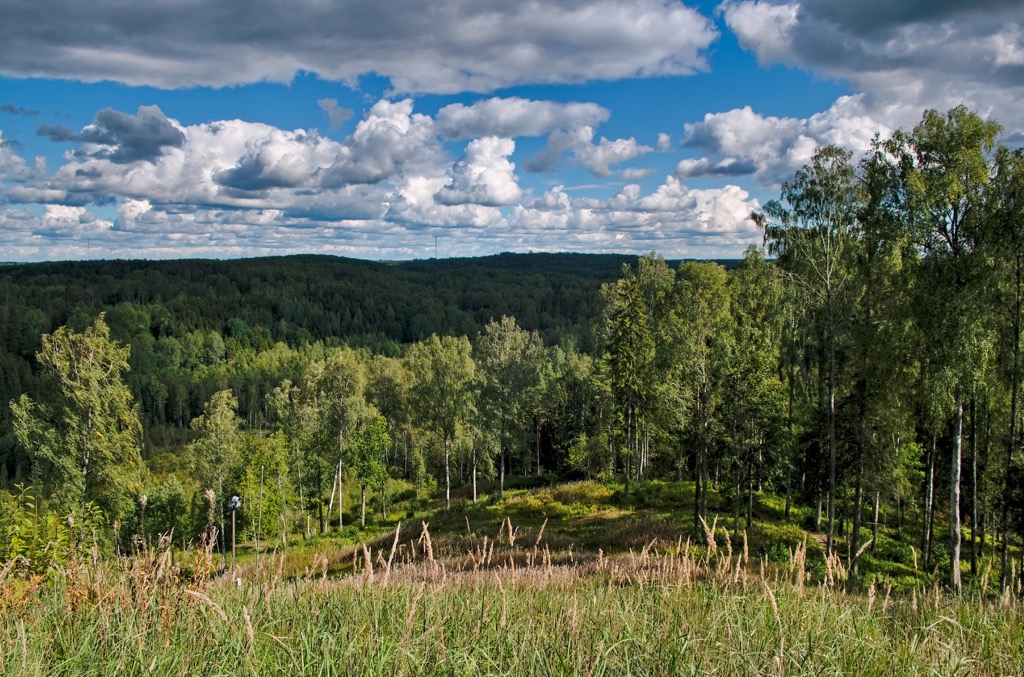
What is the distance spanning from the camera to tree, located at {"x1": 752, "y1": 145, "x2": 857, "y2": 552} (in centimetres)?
1748

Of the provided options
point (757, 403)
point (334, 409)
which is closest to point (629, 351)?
point (757, 403)

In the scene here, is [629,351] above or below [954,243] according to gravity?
below

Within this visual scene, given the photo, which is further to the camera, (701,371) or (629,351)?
(629,351)

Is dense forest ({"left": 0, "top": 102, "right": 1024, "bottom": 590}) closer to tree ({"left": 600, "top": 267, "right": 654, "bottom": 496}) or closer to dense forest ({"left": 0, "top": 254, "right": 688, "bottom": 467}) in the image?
tree ({"left": 600, "top": 267, "right": 654, "bottom": 496})

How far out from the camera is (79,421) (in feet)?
72.6

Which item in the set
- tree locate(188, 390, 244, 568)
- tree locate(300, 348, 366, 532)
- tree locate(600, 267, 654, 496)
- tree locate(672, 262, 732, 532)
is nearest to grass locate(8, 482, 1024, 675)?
tree locate(672, 262, 732, 532)

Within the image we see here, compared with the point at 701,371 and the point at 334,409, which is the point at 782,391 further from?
the point at 334,409

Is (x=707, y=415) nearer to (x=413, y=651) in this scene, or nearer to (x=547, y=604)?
(x=547, y=604)

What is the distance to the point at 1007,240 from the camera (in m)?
13.1

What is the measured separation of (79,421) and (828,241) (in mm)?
27661

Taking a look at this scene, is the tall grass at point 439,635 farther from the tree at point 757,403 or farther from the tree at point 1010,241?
the tree at point 757,403

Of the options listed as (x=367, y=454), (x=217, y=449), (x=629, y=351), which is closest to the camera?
(x=629, y=351)

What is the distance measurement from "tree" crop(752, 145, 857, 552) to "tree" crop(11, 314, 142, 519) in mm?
25084

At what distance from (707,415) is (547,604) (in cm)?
1716
